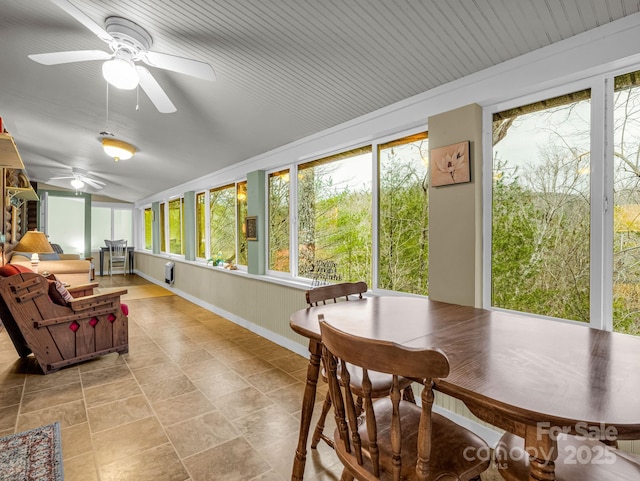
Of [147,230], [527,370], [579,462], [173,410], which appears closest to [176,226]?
[147,230]

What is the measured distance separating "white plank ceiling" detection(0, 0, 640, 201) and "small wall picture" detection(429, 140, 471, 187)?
1.48ft

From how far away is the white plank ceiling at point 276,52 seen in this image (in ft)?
5.10

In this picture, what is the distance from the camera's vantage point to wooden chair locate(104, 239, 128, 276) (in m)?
8.87

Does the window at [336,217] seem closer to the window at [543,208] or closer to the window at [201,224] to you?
the window at [543,208]

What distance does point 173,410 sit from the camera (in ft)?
7.37

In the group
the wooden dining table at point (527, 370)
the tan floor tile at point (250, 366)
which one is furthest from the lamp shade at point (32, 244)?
the wooden dining table at point (527, 370)

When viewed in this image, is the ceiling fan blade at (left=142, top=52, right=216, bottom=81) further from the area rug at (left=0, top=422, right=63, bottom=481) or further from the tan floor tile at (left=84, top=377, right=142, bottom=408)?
the tan floor tile at (left=84, top=377, right=142, bottom=408)

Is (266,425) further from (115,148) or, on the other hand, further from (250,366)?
(115,148)

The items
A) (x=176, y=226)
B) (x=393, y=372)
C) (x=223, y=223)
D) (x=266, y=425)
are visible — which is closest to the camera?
(x=393, y=372)

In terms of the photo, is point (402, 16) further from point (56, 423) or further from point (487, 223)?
point (56, 423)

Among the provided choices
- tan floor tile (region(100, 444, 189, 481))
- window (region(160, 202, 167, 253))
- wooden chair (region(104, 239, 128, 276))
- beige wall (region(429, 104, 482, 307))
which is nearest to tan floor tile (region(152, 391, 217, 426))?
tan floor tile (region(100, 444, 189, 481))

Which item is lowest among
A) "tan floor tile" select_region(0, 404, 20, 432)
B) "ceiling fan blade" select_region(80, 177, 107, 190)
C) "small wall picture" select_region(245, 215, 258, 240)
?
"tan floor tile" select_region(0, 404, 20, 432)

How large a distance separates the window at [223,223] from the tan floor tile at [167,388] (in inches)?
91.9

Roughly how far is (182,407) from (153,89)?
224 centimetres
